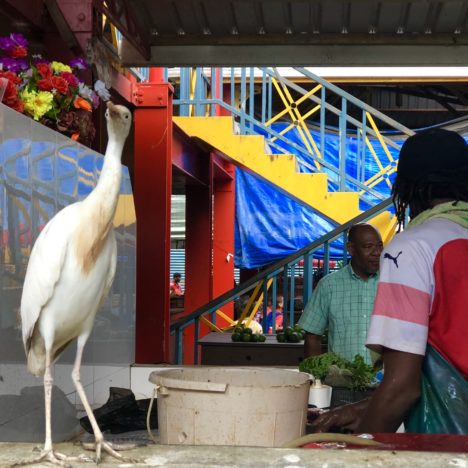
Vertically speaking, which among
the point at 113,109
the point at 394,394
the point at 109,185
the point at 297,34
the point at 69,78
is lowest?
the point at 394,394

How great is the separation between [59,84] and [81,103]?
0.20 meters

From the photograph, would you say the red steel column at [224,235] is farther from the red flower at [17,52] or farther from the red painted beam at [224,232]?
the red flower at [17,52]

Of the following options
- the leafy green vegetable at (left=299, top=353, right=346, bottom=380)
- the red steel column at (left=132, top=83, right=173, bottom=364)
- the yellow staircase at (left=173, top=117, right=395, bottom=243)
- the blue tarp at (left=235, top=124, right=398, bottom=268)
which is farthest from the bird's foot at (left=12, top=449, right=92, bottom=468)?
the blue tarp at (left=235, top=124, right=398, bottom=268)

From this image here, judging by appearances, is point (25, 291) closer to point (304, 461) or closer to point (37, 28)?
point (304, 461)

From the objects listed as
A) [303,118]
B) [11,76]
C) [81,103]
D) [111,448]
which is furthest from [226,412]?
[303,118]

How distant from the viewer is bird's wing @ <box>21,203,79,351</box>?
2.49m

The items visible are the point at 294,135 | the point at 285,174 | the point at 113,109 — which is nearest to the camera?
Result: the point at 113,109

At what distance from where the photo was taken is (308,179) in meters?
11.6

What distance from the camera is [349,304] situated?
5.46 meters

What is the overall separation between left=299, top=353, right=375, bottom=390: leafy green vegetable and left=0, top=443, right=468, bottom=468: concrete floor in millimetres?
1866

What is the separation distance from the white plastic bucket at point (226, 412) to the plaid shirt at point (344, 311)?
2.85m

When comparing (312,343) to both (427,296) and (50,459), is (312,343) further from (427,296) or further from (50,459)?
(50,459)

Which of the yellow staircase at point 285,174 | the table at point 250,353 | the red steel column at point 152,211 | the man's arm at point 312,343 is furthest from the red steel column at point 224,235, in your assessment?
the man's arm at point 312,343

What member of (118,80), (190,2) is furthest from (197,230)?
(190,2)
